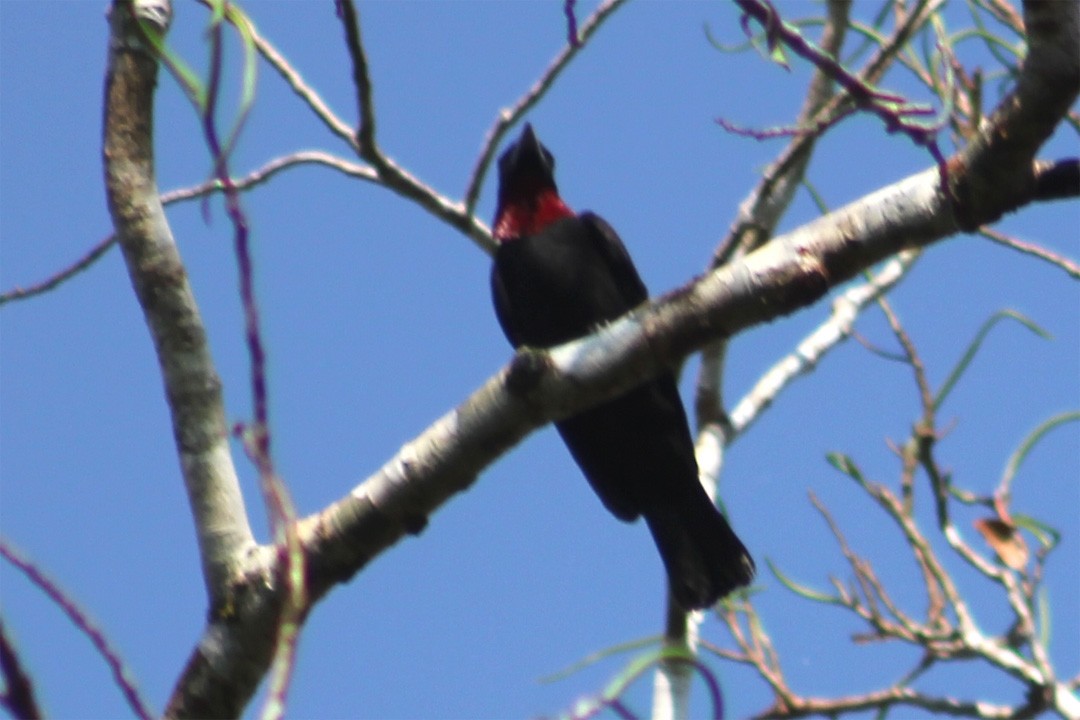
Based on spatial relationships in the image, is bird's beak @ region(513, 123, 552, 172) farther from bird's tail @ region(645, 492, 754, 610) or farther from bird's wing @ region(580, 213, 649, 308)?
bird's tail @ region(645, 492, 754, 610)

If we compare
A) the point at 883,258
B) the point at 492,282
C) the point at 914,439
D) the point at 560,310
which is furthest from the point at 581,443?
the point at 883,258

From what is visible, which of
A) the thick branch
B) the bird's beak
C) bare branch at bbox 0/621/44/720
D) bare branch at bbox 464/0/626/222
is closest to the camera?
bare branch at bbox 0/621/44/720

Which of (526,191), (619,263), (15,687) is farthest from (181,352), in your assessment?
(526,191)

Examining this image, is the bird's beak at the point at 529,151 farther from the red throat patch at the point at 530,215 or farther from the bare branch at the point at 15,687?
the bare branch at the point at 15,687

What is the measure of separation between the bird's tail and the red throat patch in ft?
3.49

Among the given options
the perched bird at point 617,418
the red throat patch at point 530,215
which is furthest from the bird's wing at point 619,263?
the red throat patch at point 530,215

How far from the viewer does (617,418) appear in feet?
11.4

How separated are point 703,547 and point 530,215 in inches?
52.3

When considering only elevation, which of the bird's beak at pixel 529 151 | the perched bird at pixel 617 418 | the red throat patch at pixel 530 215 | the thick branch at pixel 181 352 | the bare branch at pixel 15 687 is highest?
the bird's beak at pixel 529 151

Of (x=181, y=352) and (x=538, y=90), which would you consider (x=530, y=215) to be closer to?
(x=538, y=90)

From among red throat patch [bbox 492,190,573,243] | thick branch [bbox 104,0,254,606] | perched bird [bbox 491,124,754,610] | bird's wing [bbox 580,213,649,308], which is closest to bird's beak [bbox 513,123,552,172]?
red throat patch [bbox 492,190,573,243]

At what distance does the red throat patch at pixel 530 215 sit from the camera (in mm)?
4086

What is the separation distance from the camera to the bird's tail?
10.7 feet

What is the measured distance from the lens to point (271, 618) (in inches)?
67.7
